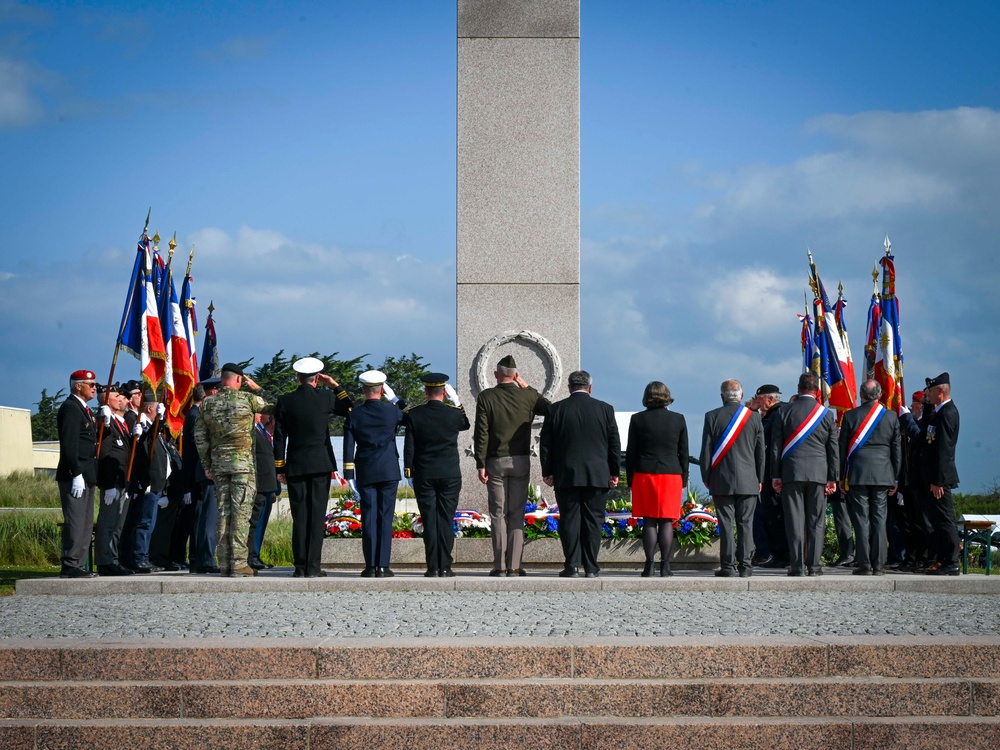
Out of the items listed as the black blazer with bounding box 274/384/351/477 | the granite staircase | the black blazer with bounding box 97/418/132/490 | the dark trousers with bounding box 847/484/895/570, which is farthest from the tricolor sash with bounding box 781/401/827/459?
the black blazer with bounding box 97/418/132/490

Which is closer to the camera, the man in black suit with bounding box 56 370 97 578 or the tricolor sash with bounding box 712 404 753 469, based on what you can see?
the man in black suit with bounding box 56 370 97 578

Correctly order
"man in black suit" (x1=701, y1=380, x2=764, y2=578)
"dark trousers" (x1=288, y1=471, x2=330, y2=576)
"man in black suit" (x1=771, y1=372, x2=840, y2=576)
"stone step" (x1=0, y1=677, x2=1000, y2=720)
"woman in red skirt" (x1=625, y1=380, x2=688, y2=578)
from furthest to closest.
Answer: "man in black suit" (x1=771, y1=372, x2=840, y2=576) → "man in black suit" (x1=701, y1=380, x2=764, y2=578) → "dark trousers" (x1=288, y1=471, x2=330, y2=576) → "woman in red skirt" (x1=625, y1=380, x2=688, y2=578) → "stone step" (x1=0, y1=677, x2=1000, y2=720)

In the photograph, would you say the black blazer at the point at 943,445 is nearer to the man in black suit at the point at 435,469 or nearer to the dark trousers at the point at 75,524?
the man in black suit at the point at 435,469

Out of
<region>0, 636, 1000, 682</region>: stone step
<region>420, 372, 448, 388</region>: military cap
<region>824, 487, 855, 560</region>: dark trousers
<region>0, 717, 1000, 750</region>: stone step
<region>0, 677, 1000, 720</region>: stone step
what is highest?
<region>420, 372, 448, 388</region>: military cap

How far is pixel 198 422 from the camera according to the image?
35.6ft

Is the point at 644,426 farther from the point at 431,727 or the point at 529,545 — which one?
the point at 431,727

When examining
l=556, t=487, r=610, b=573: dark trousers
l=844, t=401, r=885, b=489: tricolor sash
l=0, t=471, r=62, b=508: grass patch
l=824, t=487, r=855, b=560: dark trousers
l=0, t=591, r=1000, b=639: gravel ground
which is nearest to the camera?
l=0, t=591, r=1000, b=639: gravel ground

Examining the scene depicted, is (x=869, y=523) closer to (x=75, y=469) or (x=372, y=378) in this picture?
(x=372, y=378)

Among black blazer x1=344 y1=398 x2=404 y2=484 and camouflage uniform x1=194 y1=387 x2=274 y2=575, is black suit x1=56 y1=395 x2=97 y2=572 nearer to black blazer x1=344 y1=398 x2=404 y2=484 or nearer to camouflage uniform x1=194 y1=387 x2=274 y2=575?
camouflage uniform x1=194 y1=387 x2=274 y2=575

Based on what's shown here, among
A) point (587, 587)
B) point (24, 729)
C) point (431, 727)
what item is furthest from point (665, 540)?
point (24, 729)

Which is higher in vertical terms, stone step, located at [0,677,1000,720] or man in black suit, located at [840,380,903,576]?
man in black suit, located at [840,380,903,576]

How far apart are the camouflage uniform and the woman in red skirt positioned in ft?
11.0

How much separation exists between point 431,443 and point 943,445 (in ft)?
15.7

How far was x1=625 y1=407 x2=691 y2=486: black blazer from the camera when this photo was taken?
34.9 ft
